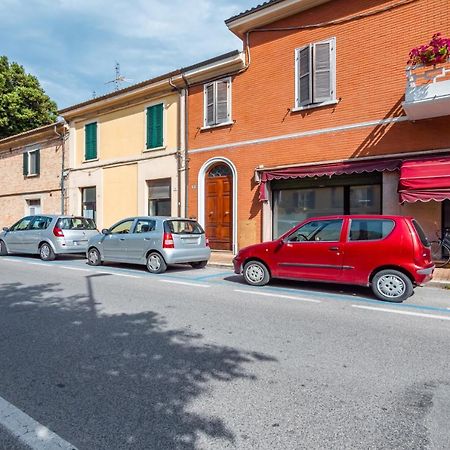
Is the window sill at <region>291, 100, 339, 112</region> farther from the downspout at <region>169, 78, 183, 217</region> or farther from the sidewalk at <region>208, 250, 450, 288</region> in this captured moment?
the sidewalk at <region>208, 250, 450, 288</region>

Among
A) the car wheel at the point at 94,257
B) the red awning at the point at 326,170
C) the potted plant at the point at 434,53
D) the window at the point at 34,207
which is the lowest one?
the car wheel at the point at 94,257

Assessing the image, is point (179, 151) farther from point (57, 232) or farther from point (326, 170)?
point (326, 170)

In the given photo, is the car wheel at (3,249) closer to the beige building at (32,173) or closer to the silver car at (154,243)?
the silver car at (154,243)

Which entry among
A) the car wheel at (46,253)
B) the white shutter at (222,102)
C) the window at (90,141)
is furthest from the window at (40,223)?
the white shutter at (222,102)

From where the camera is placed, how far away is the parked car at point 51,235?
12711mm

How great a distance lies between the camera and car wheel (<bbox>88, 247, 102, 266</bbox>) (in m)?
11.3

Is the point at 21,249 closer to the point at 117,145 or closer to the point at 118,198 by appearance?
the point at 118,198

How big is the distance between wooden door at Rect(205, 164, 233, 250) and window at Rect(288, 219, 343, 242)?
6376 mm

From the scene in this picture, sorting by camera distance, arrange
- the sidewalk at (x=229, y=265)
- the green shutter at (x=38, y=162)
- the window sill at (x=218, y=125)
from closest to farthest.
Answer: the sidewalk at (x=229, y=265) < the window sill at (x=218, y=125) < the green shutter at (x=38, y=162)

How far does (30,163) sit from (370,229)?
21072mm

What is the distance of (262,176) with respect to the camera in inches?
509

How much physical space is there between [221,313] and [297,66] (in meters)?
9.55

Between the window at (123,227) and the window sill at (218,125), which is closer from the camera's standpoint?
the window at (123,227)

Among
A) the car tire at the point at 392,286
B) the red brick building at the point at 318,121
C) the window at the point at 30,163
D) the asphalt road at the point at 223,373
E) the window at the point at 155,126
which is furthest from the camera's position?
the window at the point at 30,163
